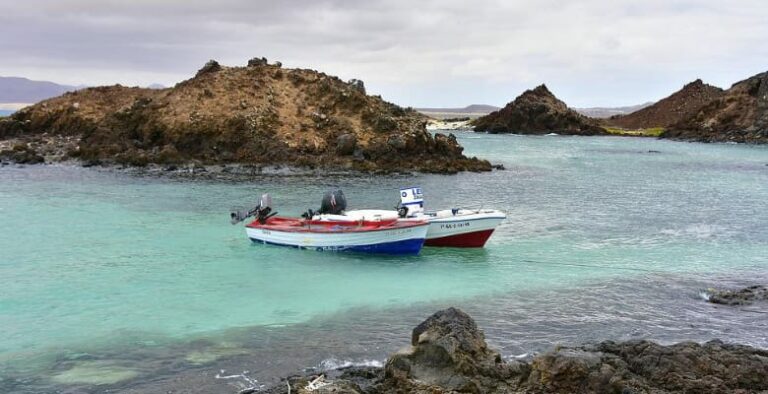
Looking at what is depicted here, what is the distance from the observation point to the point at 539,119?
126 m

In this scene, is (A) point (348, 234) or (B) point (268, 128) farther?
(B) point (268, 128)

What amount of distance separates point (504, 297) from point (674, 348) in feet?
22.8

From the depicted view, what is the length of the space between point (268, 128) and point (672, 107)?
12696cm

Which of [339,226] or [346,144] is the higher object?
[346,144]

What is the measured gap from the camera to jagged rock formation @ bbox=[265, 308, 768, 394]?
9.92 m

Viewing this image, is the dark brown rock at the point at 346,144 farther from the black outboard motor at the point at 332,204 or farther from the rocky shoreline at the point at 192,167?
the black outboard motor at the point at 332,204

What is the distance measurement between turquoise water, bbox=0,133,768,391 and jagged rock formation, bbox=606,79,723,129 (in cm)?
11046

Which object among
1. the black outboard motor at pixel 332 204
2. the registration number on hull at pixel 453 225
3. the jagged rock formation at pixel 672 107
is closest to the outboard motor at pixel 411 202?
the registration number on hull at pixel 453 225

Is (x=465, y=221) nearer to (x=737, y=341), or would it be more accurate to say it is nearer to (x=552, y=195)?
(x=737, y=341)

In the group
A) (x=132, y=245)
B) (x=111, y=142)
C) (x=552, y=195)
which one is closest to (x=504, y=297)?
(x=132, y=245)

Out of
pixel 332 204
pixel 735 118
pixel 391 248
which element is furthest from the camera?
pixel 735 118

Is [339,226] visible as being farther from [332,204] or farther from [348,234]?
[332,204]

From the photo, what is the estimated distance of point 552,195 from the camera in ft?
127

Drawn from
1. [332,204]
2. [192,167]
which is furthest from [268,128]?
[332,204]
